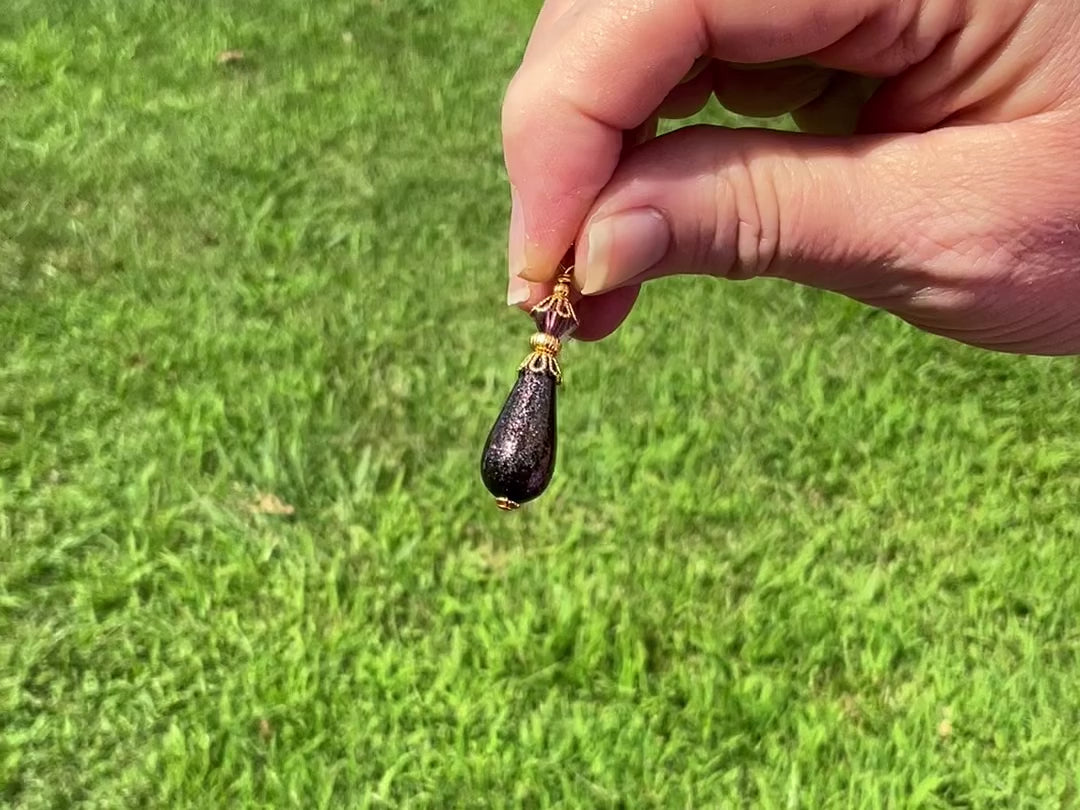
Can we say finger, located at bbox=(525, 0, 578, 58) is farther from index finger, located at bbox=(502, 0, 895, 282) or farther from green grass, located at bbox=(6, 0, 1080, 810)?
green grass, located at bbox=(6, 0, 1080, 810)

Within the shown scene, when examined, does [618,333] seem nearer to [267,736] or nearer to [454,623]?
[454,623]

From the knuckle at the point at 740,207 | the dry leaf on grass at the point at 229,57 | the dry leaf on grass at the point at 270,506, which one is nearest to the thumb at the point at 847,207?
the knuckle at the point at 740,207

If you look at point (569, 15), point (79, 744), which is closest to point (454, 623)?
point (79, 744)

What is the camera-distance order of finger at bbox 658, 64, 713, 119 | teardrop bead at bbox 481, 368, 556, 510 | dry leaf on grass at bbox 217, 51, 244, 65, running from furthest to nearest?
dry leaf on grass at bbox 217, 51, 244, 65 → finger at bbox 658, 64, 713, 119 → teardrop bead at bbox 481, 368, 556, 510

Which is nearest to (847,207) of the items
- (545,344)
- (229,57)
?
(545,344)

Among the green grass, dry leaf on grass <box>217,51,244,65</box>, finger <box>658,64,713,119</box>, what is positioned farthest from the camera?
dry leaf on grass <box>217,51,244,65</box>

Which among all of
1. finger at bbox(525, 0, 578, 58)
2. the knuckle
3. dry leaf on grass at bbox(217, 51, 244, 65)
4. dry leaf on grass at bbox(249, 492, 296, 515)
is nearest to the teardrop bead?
the knuckle
